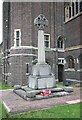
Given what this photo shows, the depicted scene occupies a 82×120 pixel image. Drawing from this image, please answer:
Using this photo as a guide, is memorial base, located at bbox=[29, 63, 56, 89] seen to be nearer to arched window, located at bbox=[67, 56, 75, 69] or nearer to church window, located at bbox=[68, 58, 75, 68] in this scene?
arched window, located at bbox=[67, 56, 75, 69]

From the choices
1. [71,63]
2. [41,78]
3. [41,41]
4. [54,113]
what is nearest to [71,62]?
[71,63]

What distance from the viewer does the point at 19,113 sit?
8.06 metres

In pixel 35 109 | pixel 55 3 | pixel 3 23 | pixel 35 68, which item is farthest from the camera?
pixel 3 23

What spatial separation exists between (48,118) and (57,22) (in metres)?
19.5

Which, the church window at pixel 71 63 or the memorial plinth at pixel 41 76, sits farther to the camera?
the church window at pixel 71 63

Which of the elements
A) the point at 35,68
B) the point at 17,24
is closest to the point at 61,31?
the point at 17,24

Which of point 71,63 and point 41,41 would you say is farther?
point 71,63

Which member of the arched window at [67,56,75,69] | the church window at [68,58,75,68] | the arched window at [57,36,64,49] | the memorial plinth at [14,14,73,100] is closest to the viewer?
the memorial plinth at [14,14,73,100]

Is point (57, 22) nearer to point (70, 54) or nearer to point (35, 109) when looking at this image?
point (70, 54)

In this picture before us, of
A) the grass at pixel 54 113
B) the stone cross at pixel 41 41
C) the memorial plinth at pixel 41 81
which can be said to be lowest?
the grass at pixel 54 113

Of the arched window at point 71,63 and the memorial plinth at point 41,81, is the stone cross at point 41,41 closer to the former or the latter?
the memorial plinth at point 41,81

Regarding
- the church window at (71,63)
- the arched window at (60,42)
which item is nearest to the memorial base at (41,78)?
the church window at (71,63)

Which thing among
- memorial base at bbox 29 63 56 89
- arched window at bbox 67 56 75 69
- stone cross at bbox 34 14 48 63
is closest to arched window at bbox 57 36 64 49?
arched window at bbox 67 56 75 69

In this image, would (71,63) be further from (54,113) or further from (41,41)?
(54,113)
